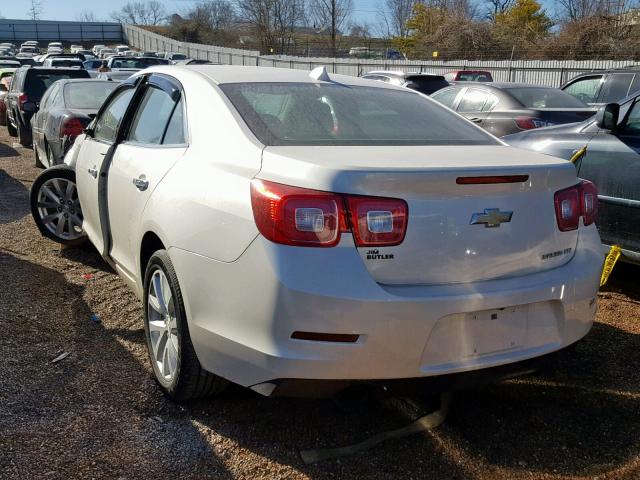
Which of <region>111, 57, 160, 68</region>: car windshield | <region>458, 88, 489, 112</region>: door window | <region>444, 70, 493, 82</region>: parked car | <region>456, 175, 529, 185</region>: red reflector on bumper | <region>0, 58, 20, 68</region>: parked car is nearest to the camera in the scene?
<region>456, 175, 529, 185</region>: red reflector on bumper

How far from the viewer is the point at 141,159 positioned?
12.3ft

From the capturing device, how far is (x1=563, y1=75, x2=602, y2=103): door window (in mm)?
11820

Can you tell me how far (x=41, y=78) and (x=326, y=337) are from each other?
42.7 ft

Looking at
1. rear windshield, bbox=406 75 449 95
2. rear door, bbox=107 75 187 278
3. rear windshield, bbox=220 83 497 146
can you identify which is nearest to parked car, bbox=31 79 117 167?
rear door, bbox=107 75 187 278

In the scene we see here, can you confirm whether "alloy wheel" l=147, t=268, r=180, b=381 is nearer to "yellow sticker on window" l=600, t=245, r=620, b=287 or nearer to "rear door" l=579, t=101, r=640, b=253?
"yellow sticker on window" l=600, t=245, r=620, b=287

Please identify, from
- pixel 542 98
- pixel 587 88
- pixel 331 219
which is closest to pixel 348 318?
pixel 331 219

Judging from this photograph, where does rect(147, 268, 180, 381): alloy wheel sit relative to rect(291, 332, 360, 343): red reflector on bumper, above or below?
below

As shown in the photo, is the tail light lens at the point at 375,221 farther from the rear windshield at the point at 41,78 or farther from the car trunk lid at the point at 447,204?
the rear windshield at the point at 41,78

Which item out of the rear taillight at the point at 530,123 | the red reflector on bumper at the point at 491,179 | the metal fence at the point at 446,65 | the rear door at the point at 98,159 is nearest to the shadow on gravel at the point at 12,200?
the rear door at the point at 98,159

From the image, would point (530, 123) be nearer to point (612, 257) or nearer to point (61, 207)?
point (612, 257)

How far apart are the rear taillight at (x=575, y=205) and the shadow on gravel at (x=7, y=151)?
39.3 feet

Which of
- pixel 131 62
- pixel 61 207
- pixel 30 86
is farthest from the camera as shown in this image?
pixel 131 62

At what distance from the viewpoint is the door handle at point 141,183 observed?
353 centimetres

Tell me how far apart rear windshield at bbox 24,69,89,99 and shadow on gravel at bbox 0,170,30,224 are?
12.0ft
